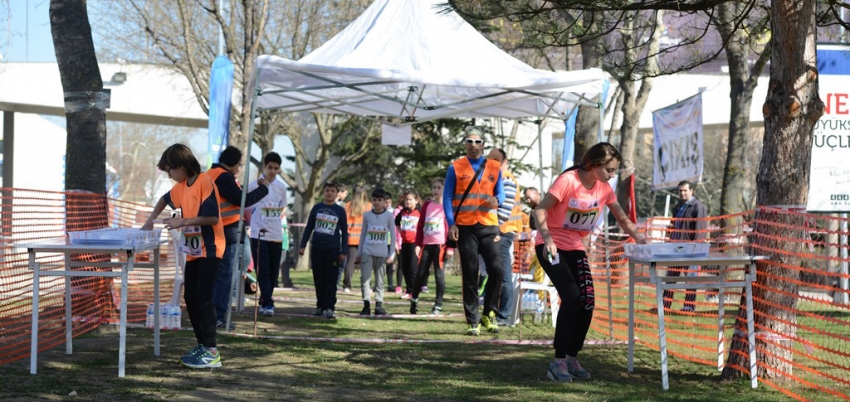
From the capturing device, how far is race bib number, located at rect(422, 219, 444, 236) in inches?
550

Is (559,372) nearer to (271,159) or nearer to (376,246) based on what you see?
(271,159)

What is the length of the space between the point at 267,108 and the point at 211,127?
0.88 m

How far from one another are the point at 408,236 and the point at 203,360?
29.1ft

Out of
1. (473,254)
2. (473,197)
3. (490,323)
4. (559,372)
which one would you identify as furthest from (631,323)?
(490,323)

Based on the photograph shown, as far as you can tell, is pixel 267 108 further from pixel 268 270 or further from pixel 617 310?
pixel 617 310

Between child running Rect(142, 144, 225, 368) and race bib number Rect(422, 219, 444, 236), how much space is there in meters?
6.10

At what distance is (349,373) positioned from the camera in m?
7.93

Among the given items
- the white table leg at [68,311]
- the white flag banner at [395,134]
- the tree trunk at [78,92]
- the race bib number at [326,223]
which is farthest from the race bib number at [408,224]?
the white table leg at [68,311]

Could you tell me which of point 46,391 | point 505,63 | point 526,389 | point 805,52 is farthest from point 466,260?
point 46,391

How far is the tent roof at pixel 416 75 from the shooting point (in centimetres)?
1073

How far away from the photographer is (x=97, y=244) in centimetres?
727

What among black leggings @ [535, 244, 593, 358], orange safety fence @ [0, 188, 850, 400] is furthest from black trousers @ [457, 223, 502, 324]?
black leggings @ [535, 244, 593, 358]

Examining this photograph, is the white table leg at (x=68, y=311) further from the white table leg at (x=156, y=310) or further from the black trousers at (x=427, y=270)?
the black trousers at (x=427, y=270)

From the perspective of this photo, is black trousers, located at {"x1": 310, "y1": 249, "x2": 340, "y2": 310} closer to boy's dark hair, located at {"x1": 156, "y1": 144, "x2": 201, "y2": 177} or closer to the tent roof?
the tent roof
